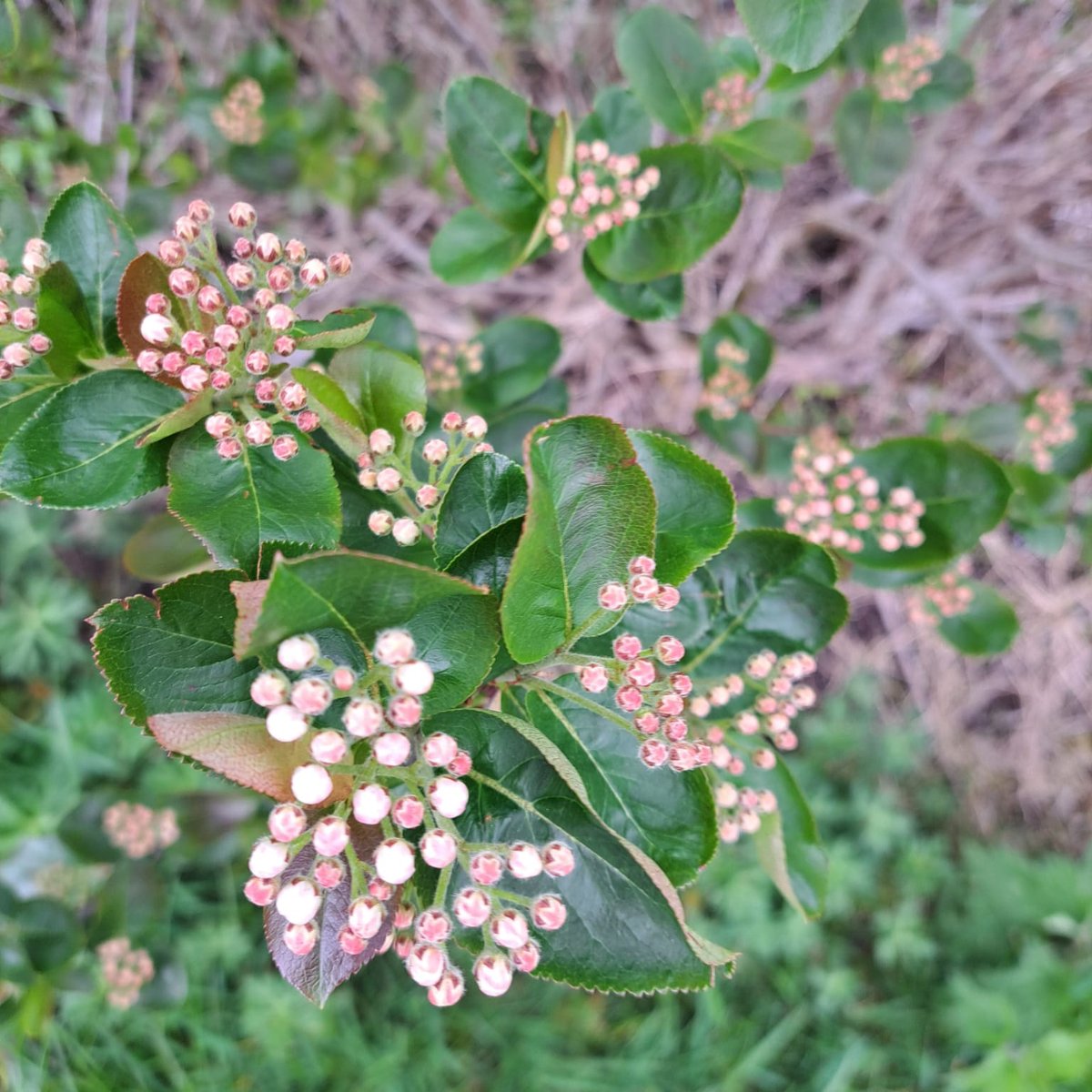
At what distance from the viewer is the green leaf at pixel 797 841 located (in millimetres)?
1473

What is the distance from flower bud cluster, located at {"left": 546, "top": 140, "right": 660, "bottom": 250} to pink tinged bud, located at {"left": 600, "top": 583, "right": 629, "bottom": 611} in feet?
2.67

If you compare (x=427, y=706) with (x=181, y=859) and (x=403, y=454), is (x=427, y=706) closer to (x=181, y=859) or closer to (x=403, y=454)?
(x=403, y=454)

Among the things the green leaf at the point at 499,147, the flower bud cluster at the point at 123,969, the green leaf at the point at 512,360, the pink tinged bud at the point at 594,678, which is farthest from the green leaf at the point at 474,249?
the flower bud cluster at the point at 123,969

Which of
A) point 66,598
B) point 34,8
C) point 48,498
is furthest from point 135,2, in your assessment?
point 48,498

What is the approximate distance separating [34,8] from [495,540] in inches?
95.4

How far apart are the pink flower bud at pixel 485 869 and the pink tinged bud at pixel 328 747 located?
0.69ft

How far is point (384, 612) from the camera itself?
91 cm

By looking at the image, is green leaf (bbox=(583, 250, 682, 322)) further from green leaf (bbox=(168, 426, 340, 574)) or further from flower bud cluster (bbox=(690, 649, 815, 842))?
green leaf (bbox=(168, 426, 340, 574))

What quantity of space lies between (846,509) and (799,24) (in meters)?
0.90

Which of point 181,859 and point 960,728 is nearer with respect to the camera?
point 181,859

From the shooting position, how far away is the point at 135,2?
8.47 feet

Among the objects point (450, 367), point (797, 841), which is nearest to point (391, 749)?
point (797, 841)

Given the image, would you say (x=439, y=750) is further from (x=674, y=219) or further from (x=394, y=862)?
(x=674, y=219)

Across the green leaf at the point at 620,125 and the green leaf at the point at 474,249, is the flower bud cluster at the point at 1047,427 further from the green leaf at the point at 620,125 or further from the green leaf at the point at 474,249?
the green leaf at the point at 474,249
